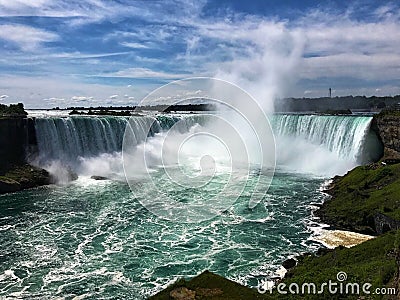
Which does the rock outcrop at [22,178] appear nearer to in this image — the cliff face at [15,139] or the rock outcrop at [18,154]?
the rock outcrop at [18,154]

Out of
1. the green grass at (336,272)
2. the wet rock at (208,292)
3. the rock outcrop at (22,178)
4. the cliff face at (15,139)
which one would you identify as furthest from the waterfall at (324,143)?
the wet rock at (208,292)

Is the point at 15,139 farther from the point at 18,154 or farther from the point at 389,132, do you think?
the point at 389,132

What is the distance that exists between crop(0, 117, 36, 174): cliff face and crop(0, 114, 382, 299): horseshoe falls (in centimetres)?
70

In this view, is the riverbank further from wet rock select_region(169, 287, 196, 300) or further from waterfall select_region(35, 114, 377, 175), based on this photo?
waterfall select_region(35, 114, 377, 175)

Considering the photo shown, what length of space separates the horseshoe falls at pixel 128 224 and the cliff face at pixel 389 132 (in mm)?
1069

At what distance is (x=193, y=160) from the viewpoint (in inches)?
1356

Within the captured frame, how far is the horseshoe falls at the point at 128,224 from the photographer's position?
12.5 metres

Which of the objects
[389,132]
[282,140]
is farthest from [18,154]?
[389,132]

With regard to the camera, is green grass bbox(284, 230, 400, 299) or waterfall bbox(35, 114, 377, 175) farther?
waterfall bbox(35, 114, 377, 175)

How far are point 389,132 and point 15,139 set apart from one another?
90.8ft


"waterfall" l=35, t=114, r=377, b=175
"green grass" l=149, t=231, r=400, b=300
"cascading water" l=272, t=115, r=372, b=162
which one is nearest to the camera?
"green grass" l=149, t=231, r=400, b=300

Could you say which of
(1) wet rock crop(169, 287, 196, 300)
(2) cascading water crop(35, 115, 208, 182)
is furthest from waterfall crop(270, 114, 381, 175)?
(1) wet rock crop(169, 287, 196, 300)

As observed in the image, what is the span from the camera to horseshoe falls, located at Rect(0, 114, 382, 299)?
1252 centimetres

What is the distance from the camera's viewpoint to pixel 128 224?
18.0 meters
